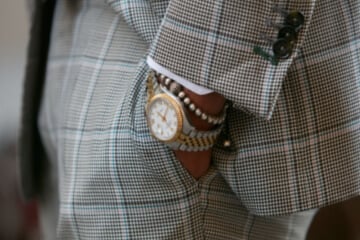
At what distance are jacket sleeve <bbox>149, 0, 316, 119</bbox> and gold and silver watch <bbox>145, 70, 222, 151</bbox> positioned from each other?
0.12 feet

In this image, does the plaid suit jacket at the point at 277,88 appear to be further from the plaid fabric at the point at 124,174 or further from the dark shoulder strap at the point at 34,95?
the dark shoulder strap at the point at 34,95

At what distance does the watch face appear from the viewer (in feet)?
2.13

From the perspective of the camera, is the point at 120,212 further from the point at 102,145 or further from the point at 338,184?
the point at 338,184

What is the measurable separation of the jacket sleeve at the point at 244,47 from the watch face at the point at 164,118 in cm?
4

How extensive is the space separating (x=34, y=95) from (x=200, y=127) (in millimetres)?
479

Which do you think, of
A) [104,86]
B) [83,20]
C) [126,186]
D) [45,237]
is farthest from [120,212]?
[45,237]

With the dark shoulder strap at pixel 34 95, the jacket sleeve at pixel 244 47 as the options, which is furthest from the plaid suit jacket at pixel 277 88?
the dark shoulder strap at pixel 34 95

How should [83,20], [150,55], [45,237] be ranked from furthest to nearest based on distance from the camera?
[45,237] < [83,20] < [150,55]

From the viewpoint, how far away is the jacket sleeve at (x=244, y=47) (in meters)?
0.62

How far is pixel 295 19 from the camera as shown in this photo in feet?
2.04

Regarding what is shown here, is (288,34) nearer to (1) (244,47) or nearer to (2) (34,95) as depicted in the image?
(1) (244,47)

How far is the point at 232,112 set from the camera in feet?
2.28

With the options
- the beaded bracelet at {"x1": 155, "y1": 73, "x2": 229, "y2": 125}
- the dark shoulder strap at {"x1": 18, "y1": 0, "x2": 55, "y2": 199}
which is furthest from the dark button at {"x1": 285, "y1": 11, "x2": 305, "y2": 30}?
the dark shoulder strap at {"x1": 18, "y1": 0, "x2": 55, "y2": 199}

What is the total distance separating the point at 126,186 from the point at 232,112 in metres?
0.14
